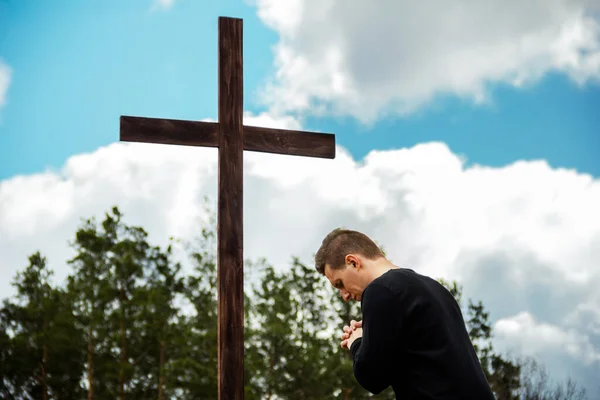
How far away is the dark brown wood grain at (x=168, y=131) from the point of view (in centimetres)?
538

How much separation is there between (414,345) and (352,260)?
371mm

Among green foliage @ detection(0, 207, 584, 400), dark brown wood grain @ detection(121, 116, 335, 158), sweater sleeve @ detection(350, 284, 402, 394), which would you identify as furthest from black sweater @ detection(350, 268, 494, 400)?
green foliage @ detection(0, 207, 584, 400)

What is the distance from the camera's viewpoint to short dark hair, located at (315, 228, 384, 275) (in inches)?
103

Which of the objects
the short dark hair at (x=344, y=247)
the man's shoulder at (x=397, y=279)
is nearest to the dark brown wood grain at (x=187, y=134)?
the short dark hair at (x=344, y=247)

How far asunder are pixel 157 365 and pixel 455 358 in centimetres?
2022

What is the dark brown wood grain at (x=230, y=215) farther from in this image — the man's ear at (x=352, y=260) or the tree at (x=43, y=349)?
the tree at (x=43, y=349)

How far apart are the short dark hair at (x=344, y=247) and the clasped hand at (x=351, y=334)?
0.76 feet

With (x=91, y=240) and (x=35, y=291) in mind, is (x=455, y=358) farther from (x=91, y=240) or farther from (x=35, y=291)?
(x=35, y=291)

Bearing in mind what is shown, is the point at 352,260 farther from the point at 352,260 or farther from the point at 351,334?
the point at 351,334

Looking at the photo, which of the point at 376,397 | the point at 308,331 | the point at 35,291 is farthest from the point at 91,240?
the point at 376,397

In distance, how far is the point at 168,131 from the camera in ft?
17.9

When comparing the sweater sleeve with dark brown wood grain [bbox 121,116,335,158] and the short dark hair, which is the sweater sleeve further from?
dark brown wood grain [bbox 121,116,335,158]

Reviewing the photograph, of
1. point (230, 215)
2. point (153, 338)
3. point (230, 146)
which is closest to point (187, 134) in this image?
point (230, 146)

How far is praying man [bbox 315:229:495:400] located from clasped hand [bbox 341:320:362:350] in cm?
19
